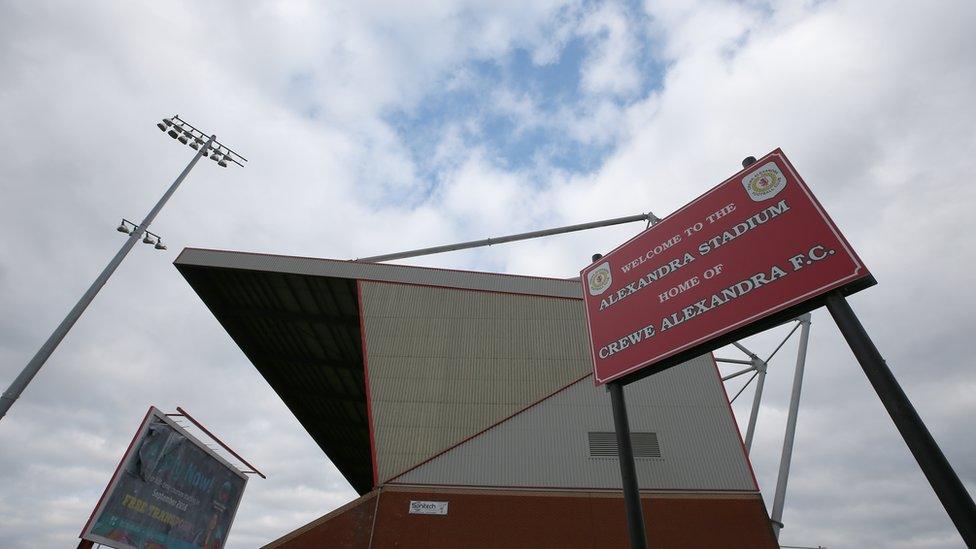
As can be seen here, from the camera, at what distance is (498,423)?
20.8m

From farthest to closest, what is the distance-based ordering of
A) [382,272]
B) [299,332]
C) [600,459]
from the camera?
[299,332] → [382,272] → [600,459]

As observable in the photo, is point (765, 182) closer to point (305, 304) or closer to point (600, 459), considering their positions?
point (600, 459)

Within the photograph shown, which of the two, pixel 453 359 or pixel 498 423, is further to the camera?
pixel 453 359

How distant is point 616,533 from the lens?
17938 mm

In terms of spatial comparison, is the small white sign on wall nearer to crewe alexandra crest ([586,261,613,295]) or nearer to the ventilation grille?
the ventilation grille

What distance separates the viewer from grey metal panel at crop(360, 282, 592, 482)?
68.1ft

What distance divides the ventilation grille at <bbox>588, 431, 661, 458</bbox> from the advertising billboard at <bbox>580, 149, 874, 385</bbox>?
10.3 m

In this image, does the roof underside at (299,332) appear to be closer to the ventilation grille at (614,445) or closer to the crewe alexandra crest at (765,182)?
the ventilation grille at (614,445)

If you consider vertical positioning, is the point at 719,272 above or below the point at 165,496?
above

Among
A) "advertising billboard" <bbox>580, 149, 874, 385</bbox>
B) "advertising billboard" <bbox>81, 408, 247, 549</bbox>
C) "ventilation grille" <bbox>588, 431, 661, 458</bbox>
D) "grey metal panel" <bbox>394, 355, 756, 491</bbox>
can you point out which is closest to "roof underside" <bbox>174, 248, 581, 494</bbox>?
"grey metal panel" <bbox>394, 355, 756, 491</bbox>

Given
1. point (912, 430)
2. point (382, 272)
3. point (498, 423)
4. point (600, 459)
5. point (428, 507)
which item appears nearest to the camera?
point (912, 430)

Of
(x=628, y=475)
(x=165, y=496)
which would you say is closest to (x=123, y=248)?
(x=165, y=496)

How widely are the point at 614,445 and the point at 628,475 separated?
11.4 metres

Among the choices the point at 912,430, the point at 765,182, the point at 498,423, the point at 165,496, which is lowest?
the point at 912,430
